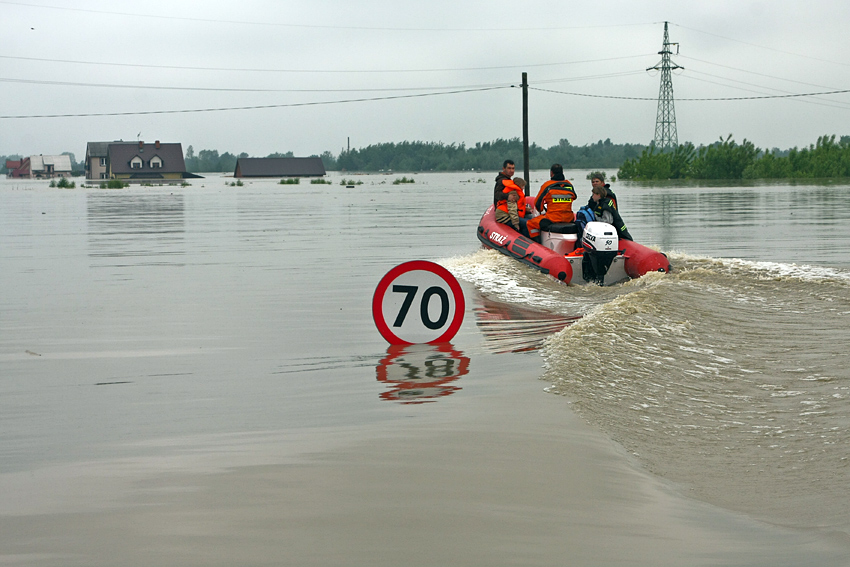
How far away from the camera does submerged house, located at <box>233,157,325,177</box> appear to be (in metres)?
128

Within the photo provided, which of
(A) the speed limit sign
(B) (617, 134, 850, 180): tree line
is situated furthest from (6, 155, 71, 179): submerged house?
(A) the speed limit sign

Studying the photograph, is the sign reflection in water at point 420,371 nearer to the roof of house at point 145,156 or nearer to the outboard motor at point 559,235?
the outboard motor at point 559,235

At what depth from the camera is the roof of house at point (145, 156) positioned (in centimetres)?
11494

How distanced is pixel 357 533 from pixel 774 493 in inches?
91.1

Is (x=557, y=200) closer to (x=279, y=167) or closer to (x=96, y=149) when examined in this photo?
(x=279, y=167)

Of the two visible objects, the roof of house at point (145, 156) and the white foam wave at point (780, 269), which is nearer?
the white foam wave at point (780, 269)

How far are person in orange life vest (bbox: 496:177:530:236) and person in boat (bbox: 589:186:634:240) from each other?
1.93m

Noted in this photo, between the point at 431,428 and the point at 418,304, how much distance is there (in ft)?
10.4

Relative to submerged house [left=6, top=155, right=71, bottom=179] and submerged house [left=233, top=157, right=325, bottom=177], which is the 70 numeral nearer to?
submerged house [left=233, top=157, right=325, bottom=177]

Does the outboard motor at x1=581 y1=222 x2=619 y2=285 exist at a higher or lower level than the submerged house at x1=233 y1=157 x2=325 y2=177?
lower

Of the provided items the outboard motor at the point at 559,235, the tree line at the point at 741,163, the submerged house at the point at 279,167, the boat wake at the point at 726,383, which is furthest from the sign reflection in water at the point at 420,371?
the submerged house at the point at 279,167

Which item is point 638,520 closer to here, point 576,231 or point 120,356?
point 120,356

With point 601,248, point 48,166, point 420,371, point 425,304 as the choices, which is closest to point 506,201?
point 601,248

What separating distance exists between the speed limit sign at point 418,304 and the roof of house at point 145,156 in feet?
370
